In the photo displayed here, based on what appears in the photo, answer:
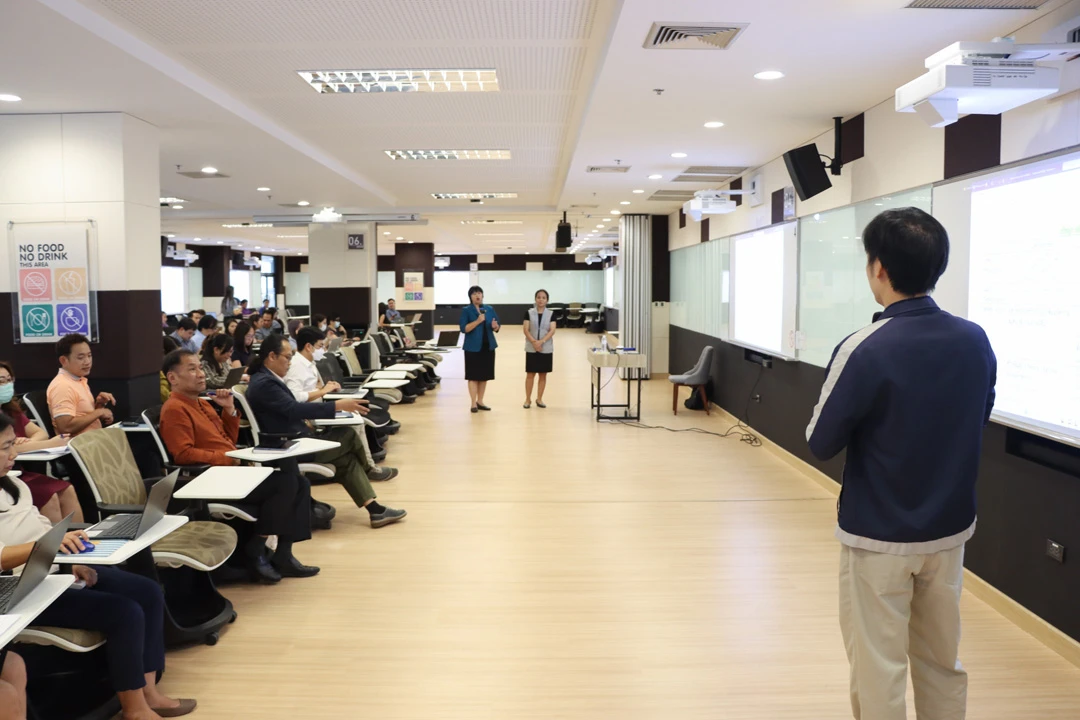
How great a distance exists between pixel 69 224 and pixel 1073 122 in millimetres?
6371

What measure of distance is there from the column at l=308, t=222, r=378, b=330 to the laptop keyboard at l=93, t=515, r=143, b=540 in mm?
11758

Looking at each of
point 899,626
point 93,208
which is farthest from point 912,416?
point 93,208

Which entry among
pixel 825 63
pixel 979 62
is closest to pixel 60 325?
pixel 825 63

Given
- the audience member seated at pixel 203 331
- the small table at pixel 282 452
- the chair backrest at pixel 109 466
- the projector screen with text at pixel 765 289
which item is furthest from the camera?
the audience member seated at pixel 203 331

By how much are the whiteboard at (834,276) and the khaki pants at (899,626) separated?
3.42 m

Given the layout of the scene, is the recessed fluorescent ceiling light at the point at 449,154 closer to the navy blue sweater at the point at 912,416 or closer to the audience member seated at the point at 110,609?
the audience member seated at the point at 110,609

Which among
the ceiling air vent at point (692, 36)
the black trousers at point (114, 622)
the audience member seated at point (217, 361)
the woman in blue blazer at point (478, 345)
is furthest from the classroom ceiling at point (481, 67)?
the black trousers at point (114, 622)

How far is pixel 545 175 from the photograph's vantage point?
10.4m

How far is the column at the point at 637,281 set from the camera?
1384 cm

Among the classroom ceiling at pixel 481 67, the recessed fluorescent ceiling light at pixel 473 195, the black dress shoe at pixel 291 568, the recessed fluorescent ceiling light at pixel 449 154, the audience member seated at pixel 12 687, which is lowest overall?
the black dress shoe at pixel 291 568

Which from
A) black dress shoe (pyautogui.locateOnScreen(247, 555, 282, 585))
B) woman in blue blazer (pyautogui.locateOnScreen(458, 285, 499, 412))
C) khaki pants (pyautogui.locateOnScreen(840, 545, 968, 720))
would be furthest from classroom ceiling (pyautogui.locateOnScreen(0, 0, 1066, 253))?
black dress shoe (pyautogui.locateOnScreen(247, 555, 282, 585))

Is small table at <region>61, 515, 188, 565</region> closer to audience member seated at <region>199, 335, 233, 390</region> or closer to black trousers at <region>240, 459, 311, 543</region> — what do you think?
black trousers at <region>240, 459, 311, 543</region>

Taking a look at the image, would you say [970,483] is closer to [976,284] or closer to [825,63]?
[976,284]

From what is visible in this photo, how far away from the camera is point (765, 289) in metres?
8.34
